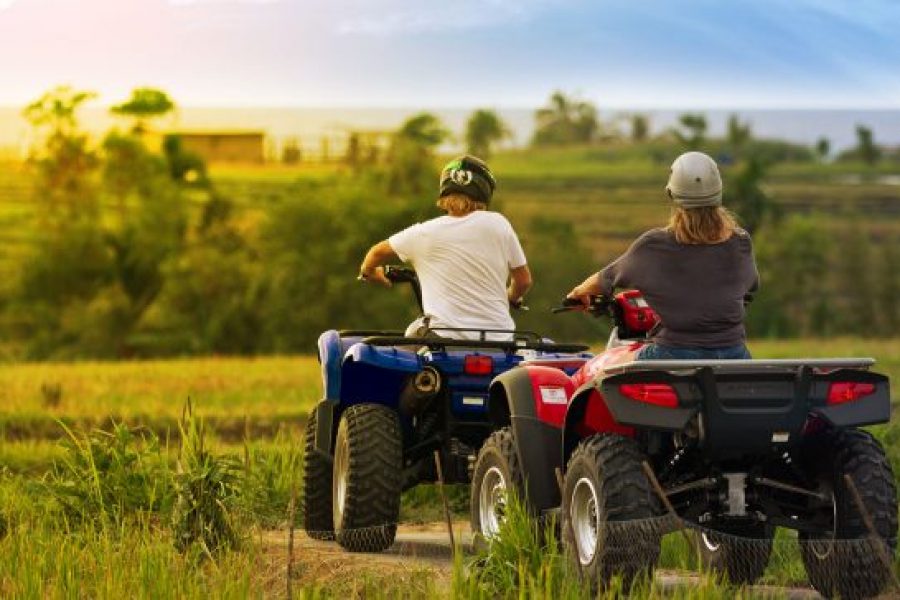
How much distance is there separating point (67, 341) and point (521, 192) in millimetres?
60049

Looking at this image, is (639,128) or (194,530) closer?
(194,530)

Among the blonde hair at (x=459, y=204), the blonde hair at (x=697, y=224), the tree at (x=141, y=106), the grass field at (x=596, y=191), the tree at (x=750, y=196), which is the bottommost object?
the grass field at (x=596, y=191)

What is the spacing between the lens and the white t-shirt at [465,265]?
11.1m

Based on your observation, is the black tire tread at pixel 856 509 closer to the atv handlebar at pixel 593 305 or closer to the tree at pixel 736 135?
the atv handlebar at pixel 593 305

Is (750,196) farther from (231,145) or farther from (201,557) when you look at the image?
(201,557)

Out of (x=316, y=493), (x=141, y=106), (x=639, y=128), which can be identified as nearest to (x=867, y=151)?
(x=639, y=128)

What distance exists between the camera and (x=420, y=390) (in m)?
10.9

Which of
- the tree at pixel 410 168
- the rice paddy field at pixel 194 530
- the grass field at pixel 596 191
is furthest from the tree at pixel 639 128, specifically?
the rice paddy field at pixel 194 530

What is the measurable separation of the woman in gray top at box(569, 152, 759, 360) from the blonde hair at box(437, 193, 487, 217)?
2.46 metres

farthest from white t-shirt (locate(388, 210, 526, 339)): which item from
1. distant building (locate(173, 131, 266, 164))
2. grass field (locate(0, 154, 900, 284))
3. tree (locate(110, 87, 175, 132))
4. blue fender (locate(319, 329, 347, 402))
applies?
distant building (locate(173, 131, 266, 164))

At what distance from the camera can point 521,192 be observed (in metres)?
144

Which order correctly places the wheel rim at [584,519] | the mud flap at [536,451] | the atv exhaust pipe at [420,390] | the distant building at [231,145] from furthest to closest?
the distant building at [231,145], the atv exhaust pipe at [420,390], the mud flap at [536,451], the wheel rim at [584,519]

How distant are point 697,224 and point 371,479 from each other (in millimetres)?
2864

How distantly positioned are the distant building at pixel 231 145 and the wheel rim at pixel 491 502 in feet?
367
